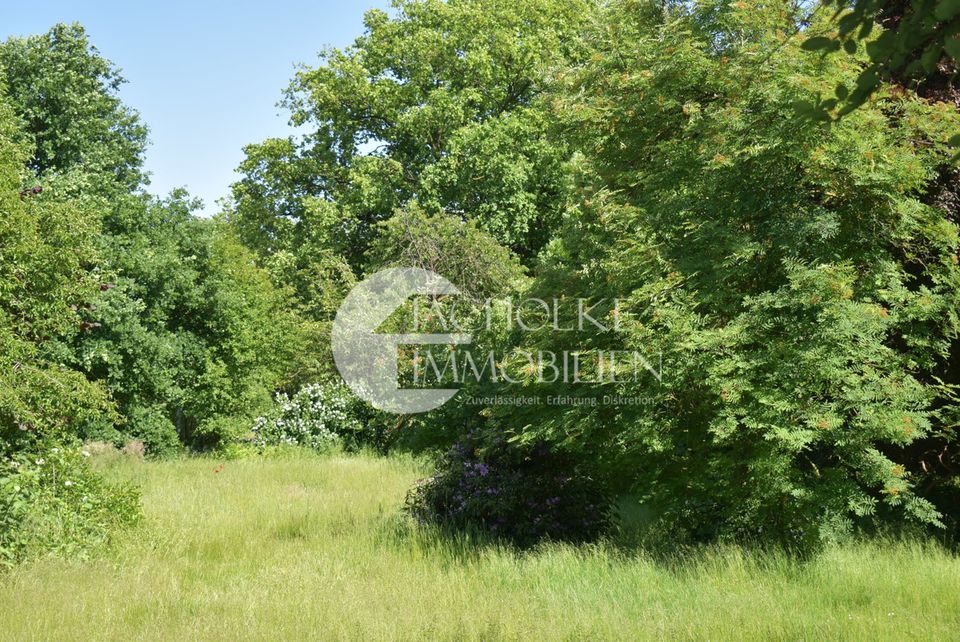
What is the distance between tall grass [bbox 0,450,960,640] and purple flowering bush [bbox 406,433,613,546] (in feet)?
1.90

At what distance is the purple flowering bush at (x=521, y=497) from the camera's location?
9.43 meters

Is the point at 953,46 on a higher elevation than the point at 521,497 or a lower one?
higher

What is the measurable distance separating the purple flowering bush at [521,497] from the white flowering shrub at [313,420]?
1064 centimetres

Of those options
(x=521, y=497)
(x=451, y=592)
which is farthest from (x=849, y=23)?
(x=521, y=497)

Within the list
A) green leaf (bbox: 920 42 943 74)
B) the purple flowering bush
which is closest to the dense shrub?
the purple flowering bush

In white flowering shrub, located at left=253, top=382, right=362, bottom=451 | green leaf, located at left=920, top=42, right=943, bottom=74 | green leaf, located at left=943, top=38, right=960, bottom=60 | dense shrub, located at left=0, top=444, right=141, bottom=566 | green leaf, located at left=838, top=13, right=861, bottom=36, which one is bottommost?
white flowering shrub, located at left=253, top=382, right=362, bottom=451

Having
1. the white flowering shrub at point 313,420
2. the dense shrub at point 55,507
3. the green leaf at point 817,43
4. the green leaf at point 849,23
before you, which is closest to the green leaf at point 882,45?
the green leaf at point 849,23

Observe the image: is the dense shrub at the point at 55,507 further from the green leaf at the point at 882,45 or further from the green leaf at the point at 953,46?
the green leaf at the point at 953,46

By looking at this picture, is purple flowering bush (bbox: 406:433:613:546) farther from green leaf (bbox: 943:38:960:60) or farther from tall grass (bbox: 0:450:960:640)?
Result: green leaf (bbox: 943:38:960:60)

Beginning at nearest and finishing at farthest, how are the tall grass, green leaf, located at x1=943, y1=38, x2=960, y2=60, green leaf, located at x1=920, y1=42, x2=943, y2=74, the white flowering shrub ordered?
green leaf, located at x1=943, y1=38, x2=960, y2=60 < green leaf, located at x1=920, y1=42, x2=943, y2=74 < the tall grass < the white flowering shrub

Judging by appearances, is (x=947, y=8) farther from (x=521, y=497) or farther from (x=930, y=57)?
(x=521, y=497)

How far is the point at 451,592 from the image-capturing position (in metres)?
6.96

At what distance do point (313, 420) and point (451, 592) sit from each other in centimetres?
1440

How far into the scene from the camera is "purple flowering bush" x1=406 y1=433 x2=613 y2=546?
9430 mm
